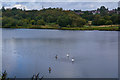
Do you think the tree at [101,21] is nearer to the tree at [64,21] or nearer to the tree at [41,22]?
the tree at [64,21]

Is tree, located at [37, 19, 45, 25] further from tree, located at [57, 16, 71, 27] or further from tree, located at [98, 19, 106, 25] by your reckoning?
tree, located at [98, 19, 106, 25]

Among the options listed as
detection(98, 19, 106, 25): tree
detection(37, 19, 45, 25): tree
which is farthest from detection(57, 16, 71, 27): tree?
detection(98, 19, 106, 25): tree

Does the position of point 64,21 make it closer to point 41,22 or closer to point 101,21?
point 41,22

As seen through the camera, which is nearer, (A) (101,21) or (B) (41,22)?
(A) (101,21)

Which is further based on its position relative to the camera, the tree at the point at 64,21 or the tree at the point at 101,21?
the tree at the point at 64,21

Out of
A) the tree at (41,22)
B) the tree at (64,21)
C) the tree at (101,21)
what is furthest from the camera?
the tree at (41,22)

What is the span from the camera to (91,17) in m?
122

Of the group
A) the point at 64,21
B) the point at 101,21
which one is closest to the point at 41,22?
the point at 64,21

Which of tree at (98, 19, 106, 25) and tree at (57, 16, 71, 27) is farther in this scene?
tree at (57, 16, 71, 27)

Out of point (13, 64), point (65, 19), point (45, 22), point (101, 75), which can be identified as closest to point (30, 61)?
point (13, 64)

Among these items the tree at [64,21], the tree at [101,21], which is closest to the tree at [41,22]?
the tree at [64,21]

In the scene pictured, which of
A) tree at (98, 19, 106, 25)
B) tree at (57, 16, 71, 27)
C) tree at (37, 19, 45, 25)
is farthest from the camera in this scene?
tree at (37, 19, 45, 25)

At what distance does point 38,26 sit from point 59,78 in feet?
303

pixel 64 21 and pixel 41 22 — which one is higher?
pixel 64 21
